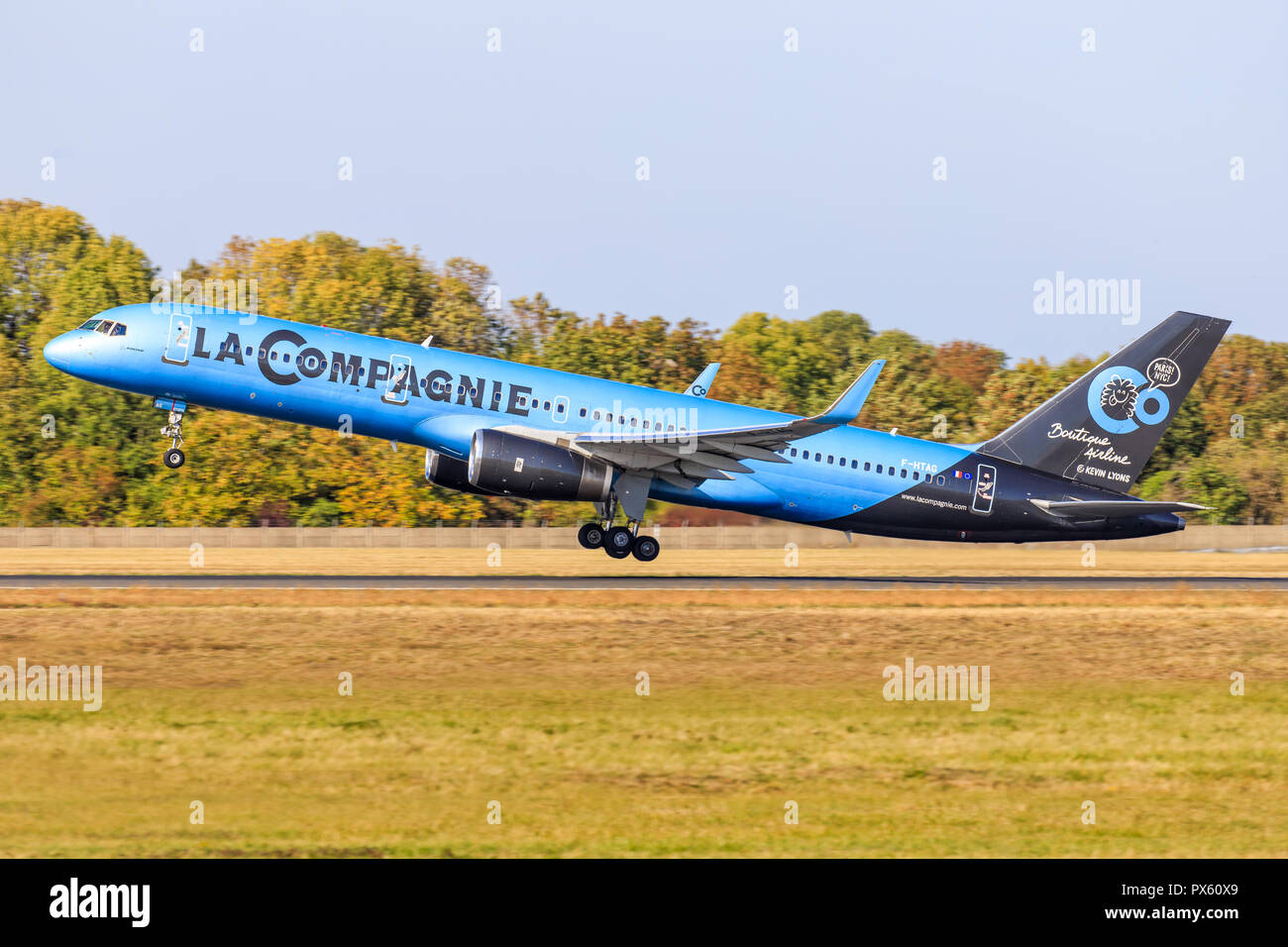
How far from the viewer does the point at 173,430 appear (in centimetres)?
3641

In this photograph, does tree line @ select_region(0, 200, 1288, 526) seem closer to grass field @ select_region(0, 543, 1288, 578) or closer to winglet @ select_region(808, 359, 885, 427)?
grass field @ select_region(0, 543, 1288, 578)

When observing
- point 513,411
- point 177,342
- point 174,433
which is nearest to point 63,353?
point 177,342

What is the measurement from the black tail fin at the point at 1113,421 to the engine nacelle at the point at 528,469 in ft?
41.9

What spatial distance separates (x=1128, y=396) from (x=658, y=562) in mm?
17338

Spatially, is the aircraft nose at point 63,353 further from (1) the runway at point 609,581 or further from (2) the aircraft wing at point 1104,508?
(2) the aircraft wing at point 1104,508

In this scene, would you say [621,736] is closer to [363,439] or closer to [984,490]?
[984,490]

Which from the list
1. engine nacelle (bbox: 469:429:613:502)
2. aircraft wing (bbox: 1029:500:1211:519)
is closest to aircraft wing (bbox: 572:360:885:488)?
engine nacelle (bbox: 469:429:613:502)

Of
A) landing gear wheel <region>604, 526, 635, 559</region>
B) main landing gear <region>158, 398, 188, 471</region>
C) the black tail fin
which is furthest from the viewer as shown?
the black tail fin

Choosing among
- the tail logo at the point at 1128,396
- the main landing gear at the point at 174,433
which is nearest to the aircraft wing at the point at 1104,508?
the tail logo at the point at 1128,396

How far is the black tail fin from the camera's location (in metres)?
40.0

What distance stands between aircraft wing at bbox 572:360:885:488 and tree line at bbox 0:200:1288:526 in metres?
34.5

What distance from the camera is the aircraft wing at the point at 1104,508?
3859cm

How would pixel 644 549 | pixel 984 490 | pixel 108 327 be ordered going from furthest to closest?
pixel 984 490 < pixel 644 549 < pixel 108 327

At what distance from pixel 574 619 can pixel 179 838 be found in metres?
15.1
